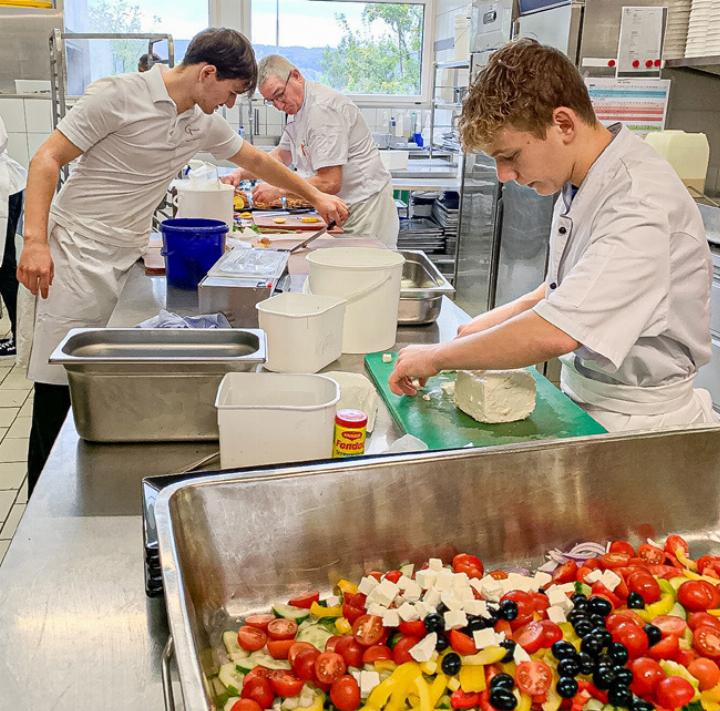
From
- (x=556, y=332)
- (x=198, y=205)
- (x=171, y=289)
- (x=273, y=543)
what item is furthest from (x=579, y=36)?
(x=273, y=543)

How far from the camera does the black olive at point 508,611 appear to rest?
3.17 feet

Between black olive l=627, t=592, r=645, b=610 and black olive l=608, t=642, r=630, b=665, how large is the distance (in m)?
0.12

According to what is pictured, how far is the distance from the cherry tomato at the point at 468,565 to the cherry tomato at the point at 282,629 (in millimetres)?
252

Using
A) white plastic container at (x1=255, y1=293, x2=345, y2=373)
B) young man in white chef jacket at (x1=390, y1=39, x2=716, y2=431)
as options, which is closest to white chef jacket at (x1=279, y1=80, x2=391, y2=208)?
white plastic container at (x1=255, y1=293, x2=345, y2=373)

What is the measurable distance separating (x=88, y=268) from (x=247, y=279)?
77 cm

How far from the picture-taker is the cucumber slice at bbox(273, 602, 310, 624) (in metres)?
1.02

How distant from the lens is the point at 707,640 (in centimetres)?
97

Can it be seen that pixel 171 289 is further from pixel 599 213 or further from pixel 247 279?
pixel 599 213

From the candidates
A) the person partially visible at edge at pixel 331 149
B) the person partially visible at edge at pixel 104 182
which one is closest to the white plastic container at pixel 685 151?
the person partially visible at edge at pixel 331 149

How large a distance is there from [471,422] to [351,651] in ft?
2.27

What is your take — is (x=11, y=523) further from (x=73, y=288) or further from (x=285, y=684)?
(x=285, y=684)

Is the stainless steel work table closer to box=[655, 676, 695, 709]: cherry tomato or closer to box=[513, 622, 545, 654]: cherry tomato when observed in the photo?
box=[513, 622, 545, 654]: cherry tomato

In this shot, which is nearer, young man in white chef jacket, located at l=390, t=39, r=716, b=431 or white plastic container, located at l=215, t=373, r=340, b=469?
white plastic container, located at l=215, t=373, r=340, b=469

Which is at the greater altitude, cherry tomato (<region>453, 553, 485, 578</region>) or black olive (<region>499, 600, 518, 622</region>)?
black olive (<region>499, 600, 518, 622</region>)
